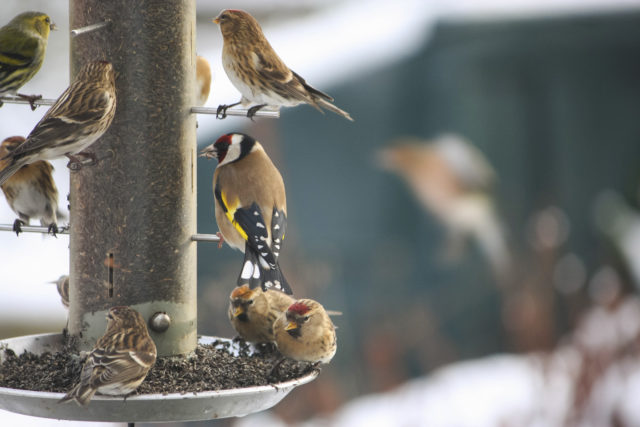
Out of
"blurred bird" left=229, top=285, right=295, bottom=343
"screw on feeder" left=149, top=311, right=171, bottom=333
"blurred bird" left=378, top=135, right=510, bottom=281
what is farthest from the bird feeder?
"blurred bird" left=378, top=135, right=510, bottom=281

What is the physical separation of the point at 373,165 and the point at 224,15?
4278 millimetres

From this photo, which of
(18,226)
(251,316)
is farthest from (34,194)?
(251,316)

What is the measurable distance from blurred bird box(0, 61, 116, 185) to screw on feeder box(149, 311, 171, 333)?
0.65 m

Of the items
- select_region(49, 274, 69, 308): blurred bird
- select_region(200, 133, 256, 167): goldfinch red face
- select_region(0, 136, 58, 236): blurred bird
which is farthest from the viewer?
select_region(0, 136, 58, 236): blurred bird

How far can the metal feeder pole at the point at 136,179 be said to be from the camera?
304 centimetres

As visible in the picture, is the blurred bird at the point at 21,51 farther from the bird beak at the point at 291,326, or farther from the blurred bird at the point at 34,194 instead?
the bird beak at the point at 291,326

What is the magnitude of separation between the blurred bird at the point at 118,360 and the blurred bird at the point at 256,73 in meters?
0.77

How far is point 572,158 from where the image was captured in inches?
299

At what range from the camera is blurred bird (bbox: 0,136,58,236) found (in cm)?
352

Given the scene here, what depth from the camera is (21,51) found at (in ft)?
10.6

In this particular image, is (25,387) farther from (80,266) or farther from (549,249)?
(549,249)

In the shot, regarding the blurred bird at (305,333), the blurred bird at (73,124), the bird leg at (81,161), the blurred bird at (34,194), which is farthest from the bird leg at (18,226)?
the blurred bird at (305,333)

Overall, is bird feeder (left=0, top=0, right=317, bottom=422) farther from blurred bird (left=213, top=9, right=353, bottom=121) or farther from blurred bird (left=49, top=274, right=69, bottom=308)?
blurred bird (left=49, top=274, right=69, bottom=308)

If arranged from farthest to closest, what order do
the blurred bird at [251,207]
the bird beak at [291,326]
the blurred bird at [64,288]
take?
the blurred bird at [64,288], the bird beak at [291,326], the blurred bird at [251,207]
